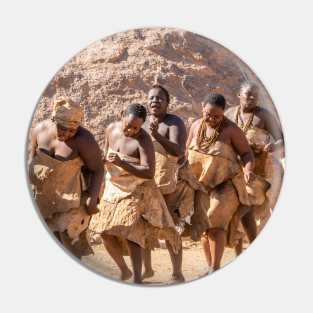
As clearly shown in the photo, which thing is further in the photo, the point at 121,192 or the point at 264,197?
the point at 264,197

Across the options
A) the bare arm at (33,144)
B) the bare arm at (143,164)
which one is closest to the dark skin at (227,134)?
the bare arm at (143,164)

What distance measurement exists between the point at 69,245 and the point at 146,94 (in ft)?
4.26

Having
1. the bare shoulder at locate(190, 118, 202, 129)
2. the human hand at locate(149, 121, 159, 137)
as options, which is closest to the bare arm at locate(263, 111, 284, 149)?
the bare shoulder at locate(190, 118, 202, 129)

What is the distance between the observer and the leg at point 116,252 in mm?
7243

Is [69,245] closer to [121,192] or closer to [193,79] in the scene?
[121,192]

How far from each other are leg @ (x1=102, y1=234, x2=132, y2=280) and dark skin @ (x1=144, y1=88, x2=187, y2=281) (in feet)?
0.58

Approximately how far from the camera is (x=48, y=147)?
7.16 m

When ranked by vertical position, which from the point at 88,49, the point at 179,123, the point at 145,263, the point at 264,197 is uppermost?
the point at 88,49

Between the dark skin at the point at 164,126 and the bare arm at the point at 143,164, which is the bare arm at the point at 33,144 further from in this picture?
the dark skin at the point at 164,126

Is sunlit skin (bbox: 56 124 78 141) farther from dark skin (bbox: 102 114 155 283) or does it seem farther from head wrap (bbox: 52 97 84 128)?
dark skin (bbox: 102 114 155 283)

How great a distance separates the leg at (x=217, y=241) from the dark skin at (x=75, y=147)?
37.4 inches

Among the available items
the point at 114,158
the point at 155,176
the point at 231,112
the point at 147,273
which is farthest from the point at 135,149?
the point at 147,273

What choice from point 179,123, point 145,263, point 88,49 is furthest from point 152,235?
point 88,49

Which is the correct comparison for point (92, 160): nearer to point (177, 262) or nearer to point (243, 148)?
point (177, 262)
